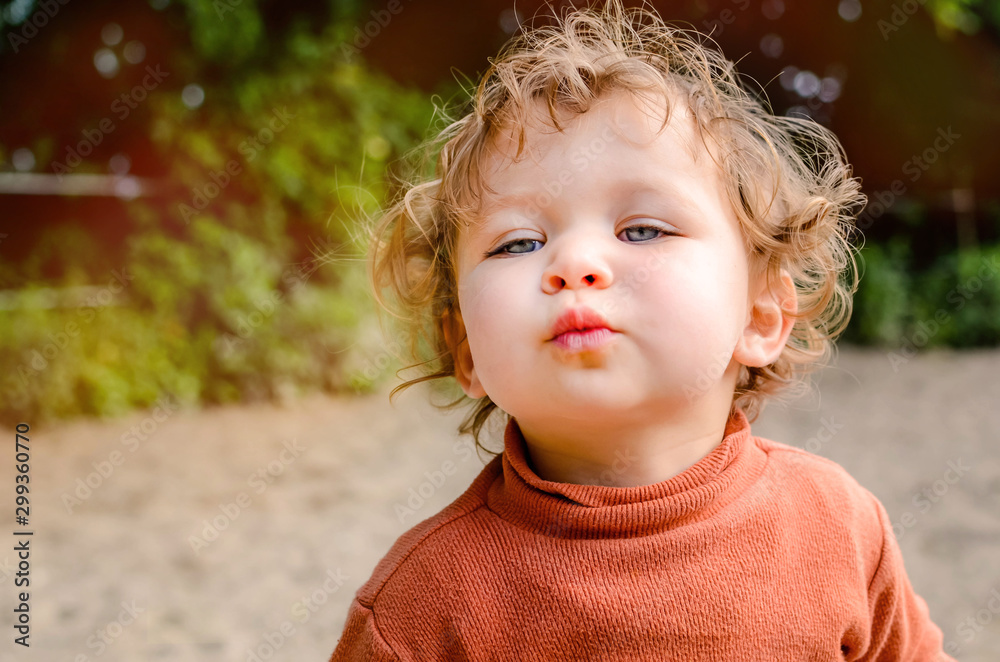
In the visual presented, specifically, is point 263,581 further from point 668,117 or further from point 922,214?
point 922,214

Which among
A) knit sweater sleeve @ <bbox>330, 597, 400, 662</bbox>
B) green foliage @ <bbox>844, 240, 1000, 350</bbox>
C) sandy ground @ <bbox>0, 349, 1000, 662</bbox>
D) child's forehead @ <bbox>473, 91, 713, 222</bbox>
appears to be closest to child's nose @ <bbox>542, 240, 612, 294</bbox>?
child's forehead @ <bbox>473, 91, 713, 222</bbox>

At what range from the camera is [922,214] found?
993 cm

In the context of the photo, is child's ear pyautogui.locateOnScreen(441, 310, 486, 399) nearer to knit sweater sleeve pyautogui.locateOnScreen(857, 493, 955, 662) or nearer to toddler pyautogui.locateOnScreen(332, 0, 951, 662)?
toddler pyautogui.locateOnScreen(332, 0, 951, 662)

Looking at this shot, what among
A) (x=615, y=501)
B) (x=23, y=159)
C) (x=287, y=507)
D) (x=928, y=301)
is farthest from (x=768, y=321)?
(x=928, y=301)

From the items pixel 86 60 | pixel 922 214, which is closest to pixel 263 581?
pixel 86 60

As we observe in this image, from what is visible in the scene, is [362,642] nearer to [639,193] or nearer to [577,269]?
[577,269]

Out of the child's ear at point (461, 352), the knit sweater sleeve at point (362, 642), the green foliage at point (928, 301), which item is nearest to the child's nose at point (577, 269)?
the child's ear at point (461, 352)

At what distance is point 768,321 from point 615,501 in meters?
0.46

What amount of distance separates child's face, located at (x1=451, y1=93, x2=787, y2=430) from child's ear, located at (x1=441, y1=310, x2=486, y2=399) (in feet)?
0.74

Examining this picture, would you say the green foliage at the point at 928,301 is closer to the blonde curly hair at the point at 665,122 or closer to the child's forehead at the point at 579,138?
the blonde curly hair at the point at 665,122

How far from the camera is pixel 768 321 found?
1.47m

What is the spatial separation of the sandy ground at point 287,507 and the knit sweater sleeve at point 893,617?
1859 millimetres

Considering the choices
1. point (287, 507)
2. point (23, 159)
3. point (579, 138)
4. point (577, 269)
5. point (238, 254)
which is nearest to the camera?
point (577, 269)

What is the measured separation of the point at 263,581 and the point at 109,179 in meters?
4.44
